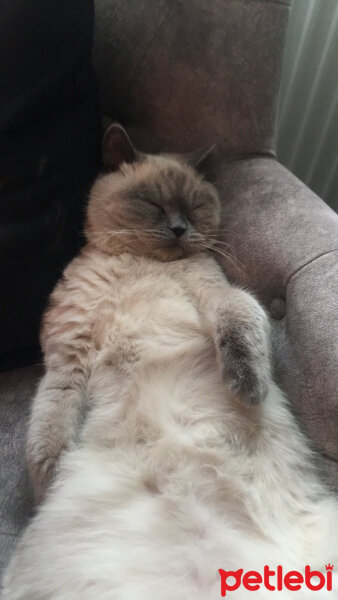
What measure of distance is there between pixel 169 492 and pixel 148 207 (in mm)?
792

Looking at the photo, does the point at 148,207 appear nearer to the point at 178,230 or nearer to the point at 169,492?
the point at 178,230

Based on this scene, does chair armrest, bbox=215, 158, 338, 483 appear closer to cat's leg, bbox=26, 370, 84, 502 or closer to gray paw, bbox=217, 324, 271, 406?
gray paw, bbox=217, 324, 271, 406

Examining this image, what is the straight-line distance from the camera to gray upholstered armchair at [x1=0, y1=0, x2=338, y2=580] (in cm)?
118

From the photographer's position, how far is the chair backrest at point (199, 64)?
1.43 metres

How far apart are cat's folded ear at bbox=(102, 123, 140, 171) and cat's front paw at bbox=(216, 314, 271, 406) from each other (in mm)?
646

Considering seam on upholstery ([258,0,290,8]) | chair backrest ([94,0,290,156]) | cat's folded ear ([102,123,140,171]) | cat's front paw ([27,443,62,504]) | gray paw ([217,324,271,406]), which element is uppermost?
seam on upholstery ([258,0,290,8])

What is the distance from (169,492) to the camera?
3.43ft

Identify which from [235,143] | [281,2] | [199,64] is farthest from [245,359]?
[281,2]

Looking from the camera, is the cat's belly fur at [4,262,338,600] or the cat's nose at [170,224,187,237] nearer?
the cat's belly fur at [4,262,338,600]

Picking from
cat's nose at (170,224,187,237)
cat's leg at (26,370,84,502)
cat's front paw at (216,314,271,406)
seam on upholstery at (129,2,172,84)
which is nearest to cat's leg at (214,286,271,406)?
cat's front paw at (216,314,271,406)

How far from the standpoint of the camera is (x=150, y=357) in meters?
1.24

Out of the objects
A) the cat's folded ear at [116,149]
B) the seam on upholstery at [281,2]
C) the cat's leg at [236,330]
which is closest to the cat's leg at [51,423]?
the cat's leg at [236,330]

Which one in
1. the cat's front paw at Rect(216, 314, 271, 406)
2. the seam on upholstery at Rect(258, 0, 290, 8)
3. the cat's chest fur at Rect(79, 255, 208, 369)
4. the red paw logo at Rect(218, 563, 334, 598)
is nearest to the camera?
the red paw logo at Rect(218, 563, 334, 598)

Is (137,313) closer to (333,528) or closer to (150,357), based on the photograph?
(150,357)
